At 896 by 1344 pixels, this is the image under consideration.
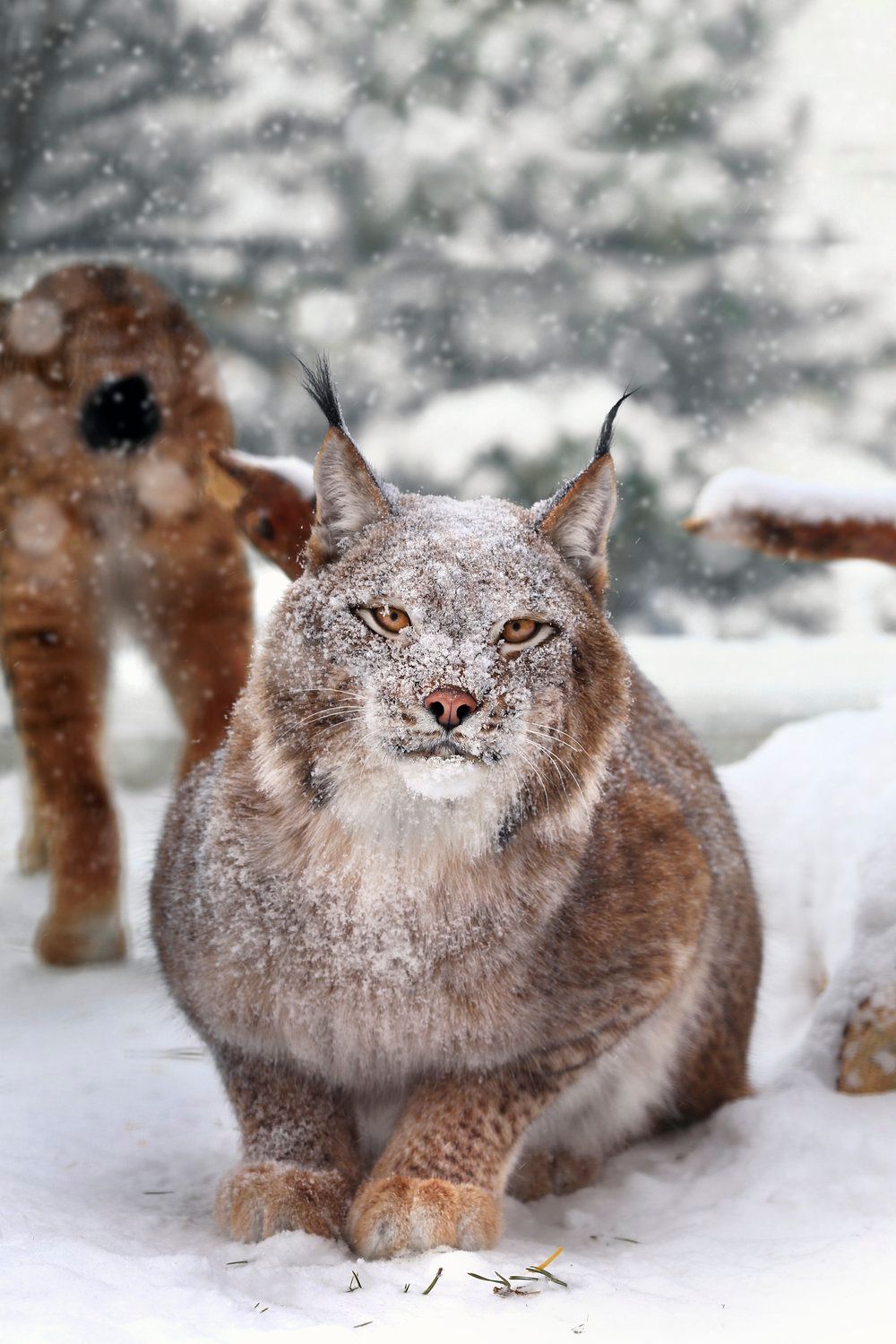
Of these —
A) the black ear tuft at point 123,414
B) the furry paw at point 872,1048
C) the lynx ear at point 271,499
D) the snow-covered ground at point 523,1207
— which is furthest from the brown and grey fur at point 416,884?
the black ear tuft at point 123,414

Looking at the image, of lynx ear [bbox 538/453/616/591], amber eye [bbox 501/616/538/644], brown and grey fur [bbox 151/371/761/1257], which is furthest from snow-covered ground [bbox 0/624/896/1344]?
lynx ear [bbox 538/453/616/591]

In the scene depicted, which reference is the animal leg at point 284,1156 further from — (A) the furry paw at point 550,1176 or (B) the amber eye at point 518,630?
(B) the amber eye at point 518,630

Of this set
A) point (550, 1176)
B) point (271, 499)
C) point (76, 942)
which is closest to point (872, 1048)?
point (550, 1176)

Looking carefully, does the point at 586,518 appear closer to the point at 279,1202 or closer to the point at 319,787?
the point at 319,787

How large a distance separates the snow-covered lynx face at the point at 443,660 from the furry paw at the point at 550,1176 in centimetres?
56

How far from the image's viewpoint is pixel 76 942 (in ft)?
9.22

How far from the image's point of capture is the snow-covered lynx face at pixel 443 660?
127 centimetres

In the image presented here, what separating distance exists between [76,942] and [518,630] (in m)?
1.84

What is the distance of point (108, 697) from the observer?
118 inches

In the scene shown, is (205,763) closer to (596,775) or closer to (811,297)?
(596,775)

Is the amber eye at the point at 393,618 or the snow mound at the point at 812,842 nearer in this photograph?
the amber eye at the point at 393,618

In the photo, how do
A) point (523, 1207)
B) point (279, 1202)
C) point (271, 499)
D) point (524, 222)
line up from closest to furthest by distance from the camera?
point (279, 1202), point (523, 1207), point (271, 499), point (524, 222)

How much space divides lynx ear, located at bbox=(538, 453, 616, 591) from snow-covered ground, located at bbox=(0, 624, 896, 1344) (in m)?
0.76

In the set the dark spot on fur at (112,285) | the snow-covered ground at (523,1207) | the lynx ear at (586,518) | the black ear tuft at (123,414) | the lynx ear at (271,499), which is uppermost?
the dark spot on fur at (112,285)
